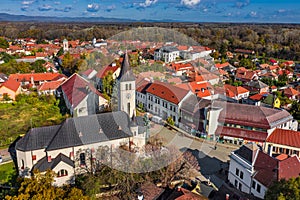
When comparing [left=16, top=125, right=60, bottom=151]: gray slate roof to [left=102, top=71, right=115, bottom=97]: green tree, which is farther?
[left=102, top=71, right=115, bottom=97]: green tree

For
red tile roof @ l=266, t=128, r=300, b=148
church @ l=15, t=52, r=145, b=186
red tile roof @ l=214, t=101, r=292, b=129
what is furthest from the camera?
red tile roof @ l=214, t=101, r=292, b=129

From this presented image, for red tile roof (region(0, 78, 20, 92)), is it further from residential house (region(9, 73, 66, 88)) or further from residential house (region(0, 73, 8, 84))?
residential house (region(0, 73, 8, 84))

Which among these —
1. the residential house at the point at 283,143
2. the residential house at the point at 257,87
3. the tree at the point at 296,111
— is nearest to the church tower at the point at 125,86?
the residential house at the point at 283,143

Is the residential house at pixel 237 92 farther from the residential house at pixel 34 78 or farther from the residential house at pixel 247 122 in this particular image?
the residential house at pixel 34 78

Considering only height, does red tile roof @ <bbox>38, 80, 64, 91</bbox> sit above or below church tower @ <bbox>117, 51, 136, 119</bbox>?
below

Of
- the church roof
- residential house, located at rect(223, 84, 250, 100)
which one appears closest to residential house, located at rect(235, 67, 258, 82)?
residential house, located at rect(223, 84, 250, 100)
